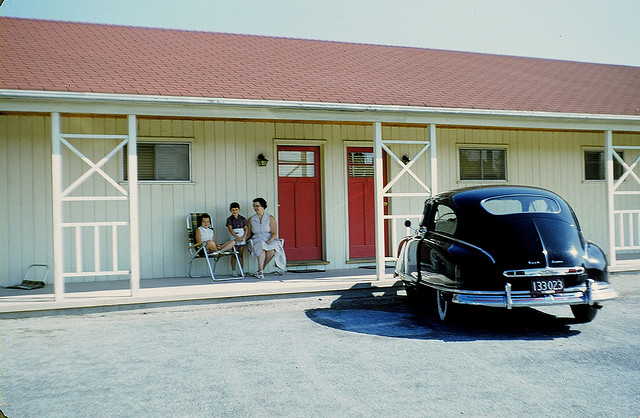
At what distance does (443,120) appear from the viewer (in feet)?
29.1

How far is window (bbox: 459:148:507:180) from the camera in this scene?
1136 centimetres

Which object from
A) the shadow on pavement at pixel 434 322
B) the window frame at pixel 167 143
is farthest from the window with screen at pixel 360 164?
the shadow on pavement at pixel 434 322

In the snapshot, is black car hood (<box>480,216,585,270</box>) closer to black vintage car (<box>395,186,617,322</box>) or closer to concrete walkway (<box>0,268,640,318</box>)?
black vintage car (<box>395,186,617,322</box>)

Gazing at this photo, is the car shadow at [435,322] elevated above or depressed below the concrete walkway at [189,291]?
below

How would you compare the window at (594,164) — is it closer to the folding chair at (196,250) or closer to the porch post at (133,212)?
the folding chair at (196,250)

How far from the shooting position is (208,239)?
916 centimetres

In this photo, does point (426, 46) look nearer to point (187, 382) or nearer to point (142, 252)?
point (142, 252)

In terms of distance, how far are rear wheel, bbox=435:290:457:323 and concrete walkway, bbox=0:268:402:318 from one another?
1779 millimetres

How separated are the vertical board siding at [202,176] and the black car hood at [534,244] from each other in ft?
16.0

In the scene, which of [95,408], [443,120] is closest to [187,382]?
[95,408]

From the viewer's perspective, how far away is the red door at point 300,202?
10328mm

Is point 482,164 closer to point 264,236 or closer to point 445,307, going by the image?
point 264,236

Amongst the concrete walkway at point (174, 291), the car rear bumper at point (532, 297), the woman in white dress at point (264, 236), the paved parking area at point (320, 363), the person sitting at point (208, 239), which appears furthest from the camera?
the woman in white dress at point (264, 236)

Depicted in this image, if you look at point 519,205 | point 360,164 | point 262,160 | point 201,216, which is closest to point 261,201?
point 262,160
